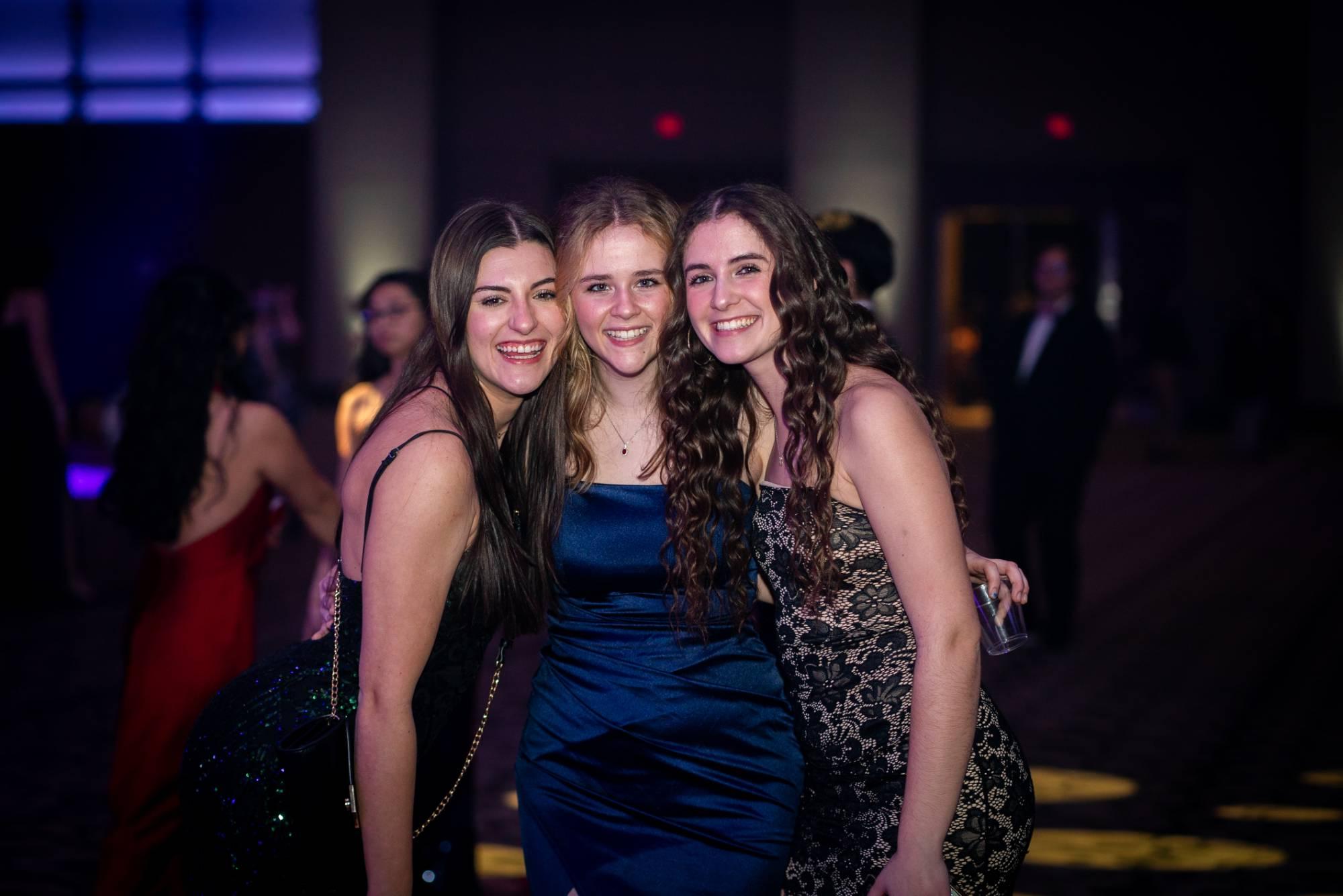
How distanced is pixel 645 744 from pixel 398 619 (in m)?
0.44

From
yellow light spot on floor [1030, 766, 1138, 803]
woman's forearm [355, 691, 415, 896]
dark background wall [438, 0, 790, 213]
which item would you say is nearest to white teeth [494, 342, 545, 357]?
woman's forearm [355, 691, 415, 896]

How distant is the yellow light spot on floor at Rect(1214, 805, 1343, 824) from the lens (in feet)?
12.0

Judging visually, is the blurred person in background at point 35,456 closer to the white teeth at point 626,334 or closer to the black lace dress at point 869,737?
the white teeth at point 626,334

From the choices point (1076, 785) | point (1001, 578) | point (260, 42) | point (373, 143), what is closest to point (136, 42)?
point (260, 42)

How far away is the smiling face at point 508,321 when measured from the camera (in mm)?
1996

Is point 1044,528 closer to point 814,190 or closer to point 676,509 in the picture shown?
point 676,509

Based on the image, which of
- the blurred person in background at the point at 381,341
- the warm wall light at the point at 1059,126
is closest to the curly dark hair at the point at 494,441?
the blurred person in background at the point at 381,341

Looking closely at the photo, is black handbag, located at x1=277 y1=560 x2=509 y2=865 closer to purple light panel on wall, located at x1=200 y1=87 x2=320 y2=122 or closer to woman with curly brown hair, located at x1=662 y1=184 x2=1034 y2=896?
woman with curly brown hair, located at x1=662 y1=184 x2=1034 y2=896

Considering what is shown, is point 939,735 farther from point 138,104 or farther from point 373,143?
point 138,104

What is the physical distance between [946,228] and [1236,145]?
3.20 meters

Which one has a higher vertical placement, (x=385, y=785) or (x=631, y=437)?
(x=631, y=437)

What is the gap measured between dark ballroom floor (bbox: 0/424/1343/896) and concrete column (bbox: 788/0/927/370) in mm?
5820

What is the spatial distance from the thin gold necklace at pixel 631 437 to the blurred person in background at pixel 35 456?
4.93 meters

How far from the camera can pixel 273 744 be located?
189cm
